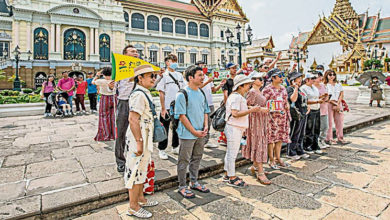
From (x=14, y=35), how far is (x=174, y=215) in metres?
27.8

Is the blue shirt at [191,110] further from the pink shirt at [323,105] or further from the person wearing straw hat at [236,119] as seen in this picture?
the pink shirt at [323,105]

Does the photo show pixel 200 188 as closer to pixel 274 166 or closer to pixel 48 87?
pixel 274 166

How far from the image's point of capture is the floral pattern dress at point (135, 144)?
7.37ft

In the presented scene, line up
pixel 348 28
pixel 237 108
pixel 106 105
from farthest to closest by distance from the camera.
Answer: pixel 348 28
pixel 106 105
pixel 237 108

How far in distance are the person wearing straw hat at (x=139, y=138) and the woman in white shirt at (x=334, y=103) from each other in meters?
4.37

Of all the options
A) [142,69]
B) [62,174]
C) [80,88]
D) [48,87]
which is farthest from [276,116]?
[48,87]

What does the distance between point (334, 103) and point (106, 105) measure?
480cm

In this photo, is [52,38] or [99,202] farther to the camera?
[52,38]

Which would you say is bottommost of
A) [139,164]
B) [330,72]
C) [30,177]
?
[30,177]

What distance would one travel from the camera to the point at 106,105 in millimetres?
3986

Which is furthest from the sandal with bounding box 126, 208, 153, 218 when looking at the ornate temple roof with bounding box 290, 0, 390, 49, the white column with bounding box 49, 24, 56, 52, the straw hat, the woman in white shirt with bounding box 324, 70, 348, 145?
the ornate temple roof with bounding box 290, 0, 390, 49

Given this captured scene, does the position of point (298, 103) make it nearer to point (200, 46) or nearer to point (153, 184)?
point (153, 184)

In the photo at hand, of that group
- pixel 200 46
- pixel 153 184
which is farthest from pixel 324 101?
pixel 200 46

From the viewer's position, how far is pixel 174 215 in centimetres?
238
